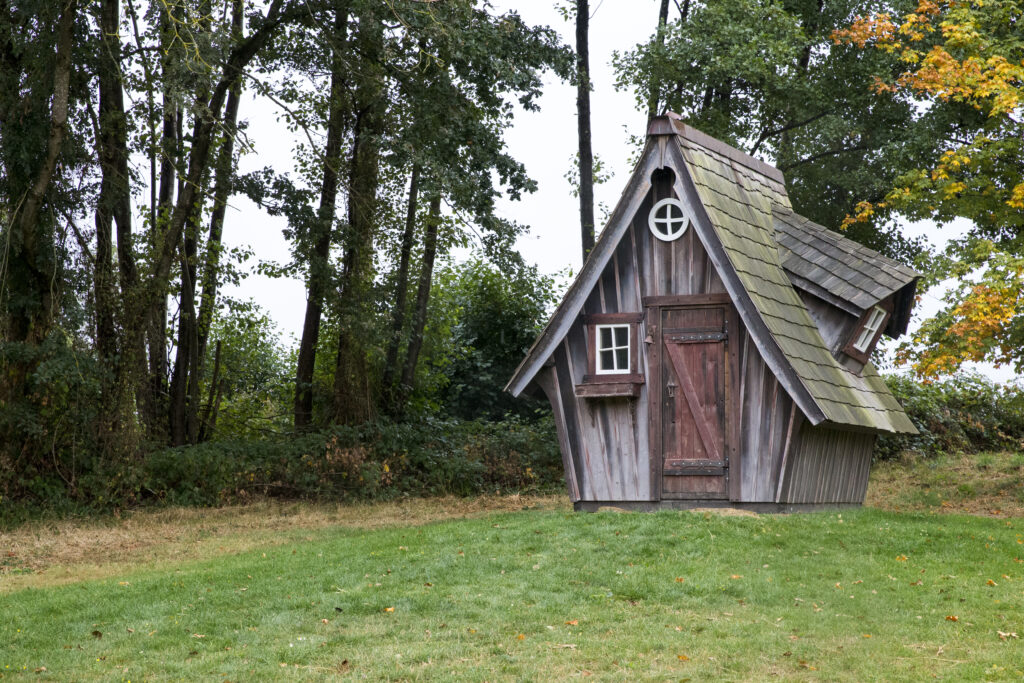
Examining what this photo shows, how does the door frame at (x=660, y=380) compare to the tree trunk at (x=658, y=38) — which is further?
the tree trunk at (x=658, y=38)

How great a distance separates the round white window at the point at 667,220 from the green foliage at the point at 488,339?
13522 millimetres

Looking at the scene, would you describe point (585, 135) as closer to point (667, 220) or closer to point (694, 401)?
point (667, 220)

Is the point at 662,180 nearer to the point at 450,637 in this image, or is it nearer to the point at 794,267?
the point at 794,267

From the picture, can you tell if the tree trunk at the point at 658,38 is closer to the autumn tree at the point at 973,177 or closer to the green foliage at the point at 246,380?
the autumn tree at the point at 973,177

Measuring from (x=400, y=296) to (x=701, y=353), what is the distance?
10.7m

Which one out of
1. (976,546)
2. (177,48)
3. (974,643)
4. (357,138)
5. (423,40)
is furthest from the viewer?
(357,138)

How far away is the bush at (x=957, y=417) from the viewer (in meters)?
23.8

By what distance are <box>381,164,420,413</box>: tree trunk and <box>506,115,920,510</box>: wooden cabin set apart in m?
8.13

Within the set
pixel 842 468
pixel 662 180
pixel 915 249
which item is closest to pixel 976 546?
pixel 842 468

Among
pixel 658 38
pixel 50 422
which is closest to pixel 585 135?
pixel 658 38

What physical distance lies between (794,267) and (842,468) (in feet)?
9.73

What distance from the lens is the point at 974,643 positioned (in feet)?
27.8

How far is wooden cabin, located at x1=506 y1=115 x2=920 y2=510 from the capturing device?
1353cm

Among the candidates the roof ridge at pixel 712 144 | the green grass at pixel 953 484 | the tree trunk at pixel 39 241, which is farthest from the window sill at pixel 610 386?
the tree trunk at pixel 39 241
